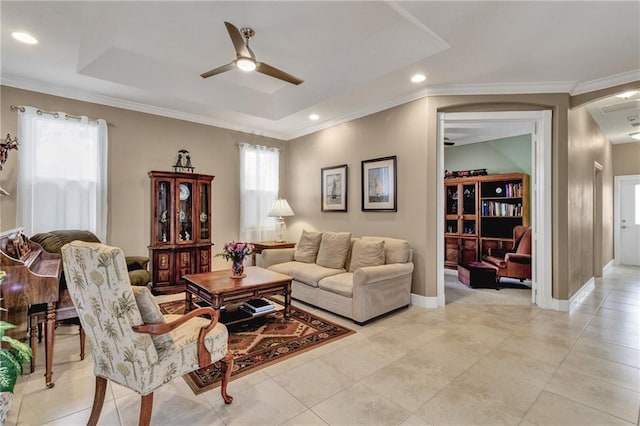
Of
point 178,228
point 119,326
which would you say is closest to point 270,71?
point 119,326

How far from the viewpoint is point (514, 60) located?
3.16m

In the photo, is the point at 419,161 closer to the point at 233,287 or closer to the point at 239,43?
the point at 239,43

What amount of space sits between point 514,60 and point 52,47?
4.67 m

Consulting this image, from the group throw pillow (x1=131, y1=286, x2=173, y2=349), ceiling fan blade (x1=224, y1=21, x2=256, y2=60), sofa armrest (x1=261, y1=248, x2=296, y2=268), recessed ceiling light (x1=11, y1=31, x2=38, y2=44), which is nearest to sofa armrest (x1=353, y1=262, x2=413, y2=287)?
sofa armrest (x1=261, y1=248, x2=296, y2=268)

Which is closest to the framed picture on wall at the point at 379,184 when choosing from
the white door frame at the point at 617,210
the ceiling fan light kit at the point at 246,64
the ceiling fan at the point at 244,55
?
the ceiling fan at the point at 244,55

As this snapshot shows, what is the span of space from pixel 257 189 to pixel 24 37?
3544 millimetres

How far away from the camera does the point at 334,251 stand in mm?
4305

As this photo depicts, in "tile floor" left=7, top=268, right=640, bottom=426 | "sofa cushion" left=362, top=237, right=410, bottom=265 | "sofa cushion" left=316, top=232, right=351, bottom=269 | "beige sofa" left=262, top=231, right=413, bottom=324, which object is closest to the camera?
"tile floor" left=7, top=268, right=640, bottom=426

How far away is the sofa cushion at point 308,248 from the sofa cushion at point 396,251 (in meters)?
1.10

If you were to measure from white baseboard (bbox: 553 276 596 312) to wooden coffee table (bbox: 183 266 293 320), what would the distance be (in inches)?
132

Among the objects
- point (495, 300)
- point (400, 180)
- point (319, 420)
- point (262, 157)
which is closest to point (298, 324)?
point (319, 420)

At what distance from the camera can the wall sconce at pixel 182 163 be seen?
481 centimetres

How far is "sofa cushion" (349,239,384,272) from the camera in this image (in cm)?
390

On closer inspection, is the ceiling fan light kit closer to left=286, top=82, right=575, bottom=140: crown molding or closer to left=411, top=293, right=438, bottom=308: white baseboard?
left=286, top=82, right=575, bottom=140: crown molding
